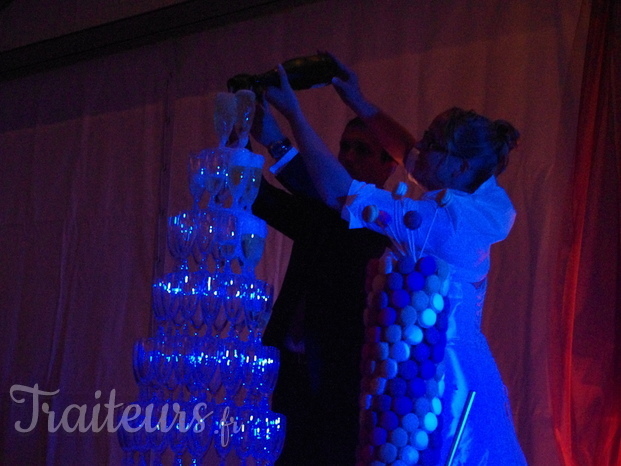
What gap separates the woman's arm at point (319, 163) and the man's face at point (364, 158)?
0.43 meters

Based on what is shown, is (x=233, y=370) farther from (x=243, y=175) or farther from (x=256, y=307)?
(x=243, y=175)

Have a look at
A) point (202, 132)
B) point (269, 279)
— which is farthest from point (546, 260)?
point (202, 132)

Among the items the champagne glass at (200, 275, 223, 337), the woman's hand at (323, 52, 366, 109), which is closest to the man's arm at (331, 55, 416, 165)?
the woman's hand at (323, 52, 366, 109)

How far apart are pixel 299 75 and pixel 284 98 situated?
5.7 inches

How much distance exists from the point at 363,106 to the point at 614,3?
1009 millimetres

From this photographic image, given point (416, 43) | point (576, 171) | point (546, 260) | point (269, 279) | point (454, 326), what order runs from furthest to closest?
point (269, 279)
point (416, 43)
point (546, 260)
point (576, 171)
point (454, 326)

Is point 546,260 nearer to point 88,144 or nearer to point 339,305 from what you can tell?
point 339,305

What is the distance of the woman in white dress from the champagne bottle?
20 cm

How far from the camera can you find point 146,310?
3623mm

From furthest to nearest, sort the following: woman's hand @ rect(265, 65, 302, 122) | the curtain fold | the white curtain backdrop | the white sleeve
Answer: the white curtain backdrop < the curtain fold < woman's hand @ rect(265, 65, 302, 122) < the white sleeve

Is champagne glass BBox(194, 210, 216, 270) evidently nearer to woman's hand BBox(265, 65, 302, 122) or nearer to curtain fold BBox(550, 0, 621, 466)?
woman's hand BBox(265, 65, 302, 122)

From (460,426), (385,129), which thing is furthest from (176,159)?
(460,426)

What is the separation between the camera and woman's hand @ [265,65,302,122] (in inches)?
66.9

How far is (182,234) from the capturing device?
1.54 meters
